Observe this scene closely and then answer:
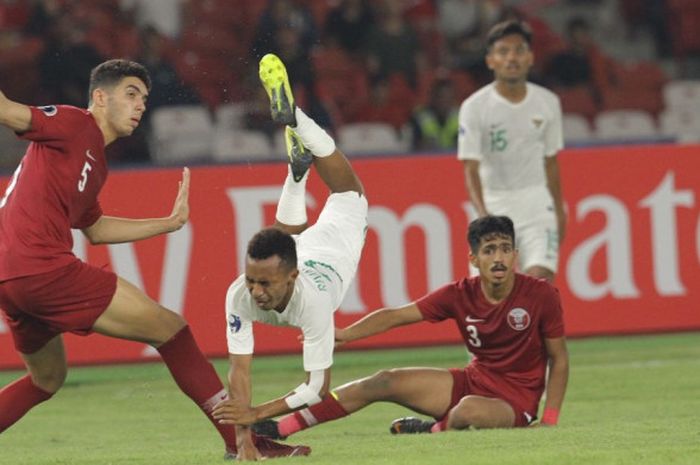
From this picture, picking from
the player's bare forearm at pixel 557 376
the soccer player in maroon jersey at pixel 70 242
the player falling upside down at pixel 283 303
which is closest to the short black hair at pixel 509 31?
the player falling upside down at pixel 283 303

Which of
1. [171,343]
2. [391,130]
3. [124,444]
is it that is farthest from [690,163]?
[171,343]

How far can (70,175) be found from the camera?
7.02 meters

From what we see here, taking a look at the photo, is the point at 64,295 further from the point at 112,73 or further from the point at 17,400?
the point at 112,73

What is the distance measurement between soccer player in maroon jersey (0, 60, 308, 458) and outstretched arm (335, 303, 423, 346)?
905 millimetres

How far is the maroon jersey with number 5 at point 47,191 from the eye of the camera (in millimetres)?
6934

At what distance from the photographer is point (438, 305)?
8656mm

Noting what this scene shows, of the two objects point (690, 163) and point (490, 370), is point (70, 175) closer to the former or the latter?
point (490, 370)

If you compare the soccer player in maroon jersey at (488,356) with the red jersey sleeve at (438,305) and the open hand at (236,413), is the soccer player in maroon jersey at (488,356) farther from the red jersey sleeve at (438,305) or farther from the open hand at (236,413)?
the open hand at (236,413)

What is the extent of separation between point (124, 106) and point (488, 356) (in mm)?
2550

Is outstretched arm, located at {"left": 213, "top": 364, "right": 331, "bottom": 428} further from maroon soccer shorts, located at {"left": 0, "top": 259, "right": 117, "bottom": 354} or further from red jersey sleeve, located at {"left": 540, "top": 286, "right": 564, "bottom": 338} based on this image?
red jersey sleeve, located at {"left": 540, "top": 286, "right": 564, "bottom": 338}

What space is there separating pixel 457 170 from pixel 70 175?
630 centimetres

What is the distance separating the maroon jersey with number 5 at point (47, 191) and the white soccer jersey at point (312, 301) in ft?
2.55

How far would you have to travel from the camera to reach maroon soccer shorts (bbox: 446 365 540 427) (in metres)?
8.58

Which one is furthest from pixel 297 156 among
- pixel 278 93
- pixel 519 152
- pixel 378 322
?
pixel 519 152
